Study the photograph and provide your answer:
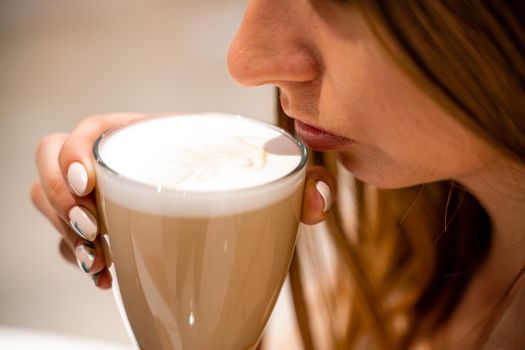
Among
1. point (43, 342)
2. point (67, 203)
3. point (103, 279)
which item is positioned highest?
point (67, 203)

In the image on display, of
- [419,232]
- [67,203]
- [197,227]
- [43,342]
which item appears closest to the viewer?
[197,227]

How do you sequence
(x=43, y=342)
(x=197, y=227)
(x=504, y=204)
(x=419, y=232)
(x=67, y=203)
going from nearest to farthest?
1. (x=197, y=227)
2. (x=67, y=203)
3. (x=504, y=204)
4. (x=419, y=232)
5. (x=43, y=342)

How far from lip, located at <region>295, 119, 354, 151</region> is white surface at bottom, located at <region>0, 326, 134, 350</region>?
0.59 metres

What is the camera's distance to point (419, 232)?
3.06ft

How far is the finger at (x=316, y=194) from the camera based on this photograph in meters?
0.58

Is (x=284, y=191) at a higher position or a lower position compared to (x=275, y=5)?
lower

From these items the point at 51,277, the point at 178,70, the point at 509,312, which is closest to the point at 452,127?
the point at 509,312

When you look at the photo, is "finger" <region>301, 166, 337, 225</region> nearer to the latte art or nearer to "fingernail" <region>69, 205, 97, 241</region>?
the latte art

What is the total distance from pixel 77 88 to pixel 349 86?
1747 mm

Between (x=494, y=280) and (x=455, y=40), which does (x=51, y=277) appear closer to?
(x=494, y=280)

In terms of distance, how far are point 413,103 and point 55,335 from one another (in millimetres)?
786

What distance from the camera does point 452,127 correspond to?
57 cm

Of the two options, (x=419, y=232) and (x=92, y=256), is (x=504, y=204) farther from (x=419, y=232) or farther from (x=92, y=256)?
(x=92, y=256)

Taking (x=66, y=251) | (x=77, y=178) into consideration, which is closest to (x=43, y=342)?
(x=66, y=251)
